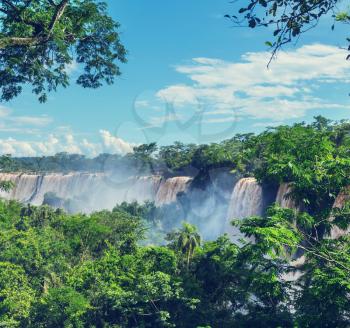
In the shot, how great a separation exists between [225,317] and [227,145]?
4711 centimetres

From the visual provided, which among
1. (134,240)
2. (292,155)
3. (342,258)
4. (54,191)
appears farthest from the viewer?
(54,191)

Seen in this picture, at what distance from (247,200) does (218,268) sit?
80.2 ft

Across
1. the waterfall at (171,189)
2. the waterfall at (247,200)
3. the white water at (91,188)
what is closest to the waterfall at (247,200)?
the waterfall at (247,200)

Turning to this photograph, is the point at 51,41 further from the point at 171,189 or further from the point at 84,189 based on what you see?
the point at 84,189

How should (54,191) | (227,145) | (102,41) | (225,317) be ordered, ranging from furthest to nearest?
(54,191) → (227,145) → (225,317) → (102,41)

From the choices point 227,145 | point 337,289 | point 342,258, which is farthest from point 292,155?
point 227,145

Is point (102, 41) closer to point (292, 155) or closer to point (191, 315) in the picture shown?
point (292, 155)

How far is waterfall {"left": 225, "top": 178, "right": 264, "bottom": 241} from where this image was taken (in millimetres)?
44719

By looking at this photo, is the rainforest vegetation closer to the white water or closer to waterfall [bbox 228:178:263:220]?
waterfall [bbox 228:178:263:220]

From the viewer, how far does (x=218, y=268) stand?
22.1 m

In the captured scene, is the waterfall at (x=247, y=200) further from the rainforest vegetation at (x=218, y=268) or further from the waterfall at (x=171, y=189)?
the waterfall at (x=171, y=189)

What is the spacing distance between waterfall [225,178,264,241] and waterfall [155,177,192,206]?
1855cm

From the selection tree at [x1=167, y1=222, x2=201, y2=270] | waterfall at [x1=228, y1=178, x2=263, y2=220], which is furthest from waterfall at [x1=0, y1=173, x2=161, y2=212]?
tree at [x1=167, y1=222, x2=201, y2=270]

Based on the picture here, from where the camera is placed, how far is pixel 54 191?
9694 centimetres
